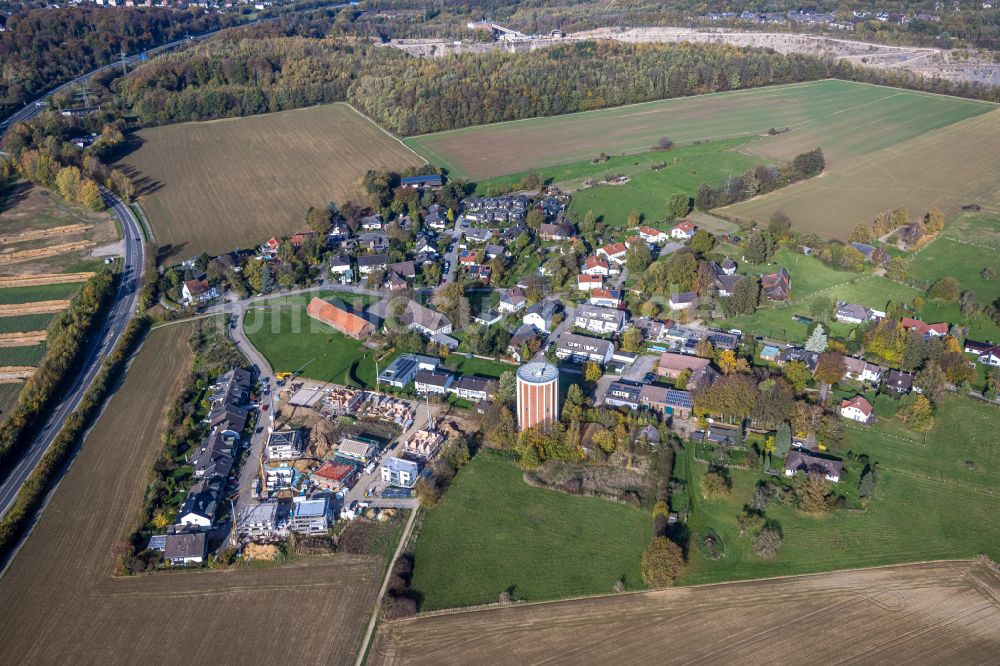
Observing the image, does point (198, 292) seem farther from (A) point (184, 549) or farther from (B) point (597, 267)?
(B) point (597, 267)

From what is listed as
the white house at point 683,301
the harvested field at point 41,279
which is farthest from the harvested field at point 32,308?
the white house at point 683,301

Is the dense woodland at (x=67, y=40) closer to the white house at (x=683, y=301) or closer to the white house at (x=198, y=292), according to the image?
the white house at (x=198, y=292)

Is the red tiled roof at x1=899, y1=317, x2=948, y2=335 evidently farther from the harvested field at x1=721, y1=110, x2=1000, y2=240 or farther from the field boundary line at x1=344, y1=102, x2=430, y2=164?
the field boundary line at x1=344, y1=102, x2=430, y2=164

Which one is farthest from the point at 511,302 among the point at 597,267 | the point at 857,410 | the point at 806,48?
the point at 806,48

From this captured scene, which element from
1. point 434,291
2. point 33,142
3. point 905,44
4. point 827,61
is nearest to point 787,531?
point 434,291

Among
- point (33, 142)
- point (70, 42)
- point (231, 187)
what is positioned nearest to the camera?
point (231, 187)

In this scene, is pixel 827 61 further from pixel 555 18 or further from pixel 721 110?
pixel 555 18

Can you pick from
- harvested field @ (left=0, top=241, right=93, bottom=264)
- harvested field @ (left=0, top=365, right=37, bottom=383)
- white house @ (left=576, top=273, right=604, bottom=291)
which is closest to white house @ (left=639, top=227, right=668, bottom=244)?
white house @ (left=576, top=273, right=604, bottom=291)
